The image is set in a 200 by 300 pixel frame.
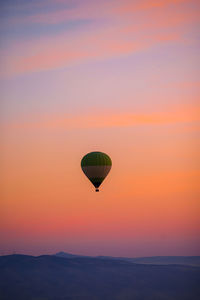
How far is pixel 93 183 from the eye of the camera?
12494 cm

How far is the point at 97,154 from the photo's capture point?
124750mm

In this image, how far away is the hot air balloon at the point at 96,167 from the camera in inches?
4877

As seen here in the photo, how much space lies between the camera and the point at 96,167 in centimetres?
12388

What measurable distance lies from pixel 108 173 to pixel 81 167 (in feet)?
20.4

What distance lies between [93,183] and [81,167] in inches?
184

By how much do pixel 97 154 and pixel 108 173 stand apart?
5.16 m

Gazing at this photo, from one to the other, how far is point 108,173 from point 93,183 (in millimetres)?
4205

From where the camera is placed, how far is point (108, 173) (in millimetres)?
126250

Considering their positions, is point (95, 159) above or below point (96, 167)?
above

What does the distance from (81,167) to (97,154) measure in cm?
493

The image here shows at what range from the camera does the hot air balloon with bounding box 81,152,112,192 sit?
12388 cm
